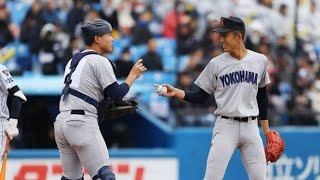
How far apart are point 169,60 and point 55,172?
3955 mm

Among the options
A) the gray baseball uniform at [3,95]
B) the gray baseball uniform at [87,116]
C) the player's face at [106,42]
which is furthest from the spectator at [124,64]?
the gray baseball uniform at [87,116]

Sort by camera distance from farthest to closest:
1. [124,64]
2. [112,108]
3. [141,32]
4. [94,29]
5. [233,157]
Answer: [141,32] → [124,64] → [233,157] → [112,108] → [94,29]

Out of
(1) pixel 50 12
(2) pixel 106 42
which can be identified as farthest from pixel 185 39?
(2) pixel 106 42

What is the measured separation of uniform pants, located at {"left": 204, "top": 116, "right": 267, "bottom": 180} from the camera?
7.52 metres

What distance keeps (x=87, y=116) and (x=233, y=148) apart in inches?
53.5

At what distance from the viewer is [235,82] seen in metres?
7.56

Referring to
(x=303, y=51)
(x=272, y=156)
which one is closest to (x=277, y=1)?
(x=303, y=51)

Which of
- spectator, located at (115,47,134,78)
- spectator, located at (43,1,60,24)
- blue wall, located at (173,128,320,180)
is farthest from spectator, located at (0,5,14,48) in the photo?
blue wall, located at (173,128,320,180)

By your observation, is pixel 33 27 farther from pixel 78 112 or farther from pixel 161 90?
pixel 78 112

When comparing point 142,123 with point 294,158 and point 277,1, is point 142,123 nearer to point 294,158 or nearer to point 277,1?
point 294,158

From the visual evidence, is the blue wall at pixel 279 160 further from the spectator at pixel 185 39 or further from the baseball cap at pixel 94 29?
the baseball cap at pixel 94 29

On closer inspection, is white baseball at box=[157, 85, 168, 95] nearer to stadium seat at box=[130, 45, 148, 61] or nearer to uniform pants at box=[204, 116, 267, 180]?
uniform pants at box=[204, 116, 267, 180]

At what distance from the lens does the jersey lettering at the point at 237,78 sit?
7.56 m

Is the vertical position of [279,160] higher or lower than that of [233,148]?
lower
